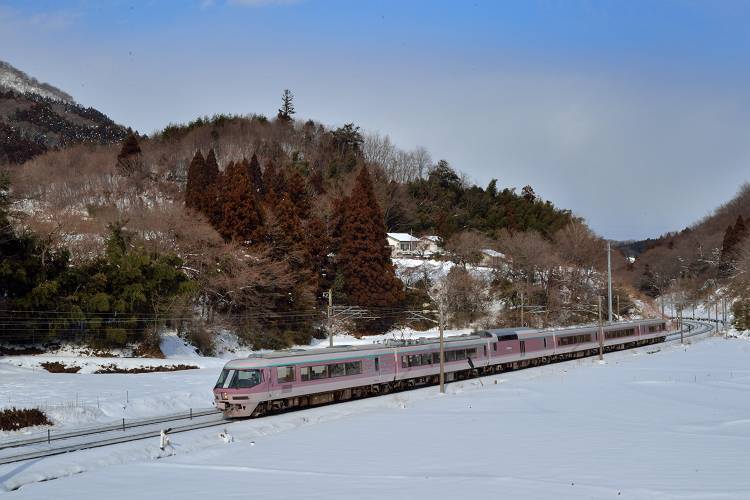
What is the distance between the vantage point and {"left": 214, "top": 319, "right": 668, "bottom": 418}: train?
89.9ft

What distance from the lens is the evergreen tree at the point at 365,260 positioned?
7025cm

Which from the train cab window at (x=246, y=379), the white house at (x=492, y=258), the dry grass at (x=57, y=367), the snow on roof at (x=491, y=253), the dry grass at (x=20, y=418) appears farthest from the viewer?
the snow on roof at (x=491, y=253)

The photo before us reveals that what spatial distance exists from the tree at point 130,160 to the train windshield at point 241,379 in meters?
82.5

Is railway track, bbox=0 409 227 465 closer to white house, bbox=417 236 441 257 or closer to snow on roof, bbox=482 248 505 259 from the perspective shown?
snow on roof, bbox=482 248 505 259

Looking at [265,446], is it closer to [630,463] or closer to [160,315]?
[630,463]

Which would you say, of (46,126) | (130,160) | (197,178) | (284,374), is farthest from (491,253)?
(46,126)

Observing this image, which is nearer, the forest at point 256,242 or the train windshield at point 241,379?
the train windshield at point 241,379

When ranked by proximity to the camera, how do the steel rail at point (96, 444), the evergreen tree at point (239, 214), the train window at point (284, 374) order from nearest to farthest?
the steel rail at point (96, 444) → the train window at point (284, 374) → the evergreen tree at point (239, 214)

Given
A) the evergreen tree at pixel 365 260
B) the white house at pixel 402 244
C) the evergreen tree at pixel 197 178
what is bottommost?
the evergreen tree at pixel 365 260

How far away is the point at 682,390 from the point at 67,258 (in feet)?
118

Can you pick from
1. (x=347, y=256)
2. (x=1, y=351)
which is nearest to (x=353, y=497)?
(x=1, y=351)

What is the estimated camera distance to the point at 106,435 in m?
23.9

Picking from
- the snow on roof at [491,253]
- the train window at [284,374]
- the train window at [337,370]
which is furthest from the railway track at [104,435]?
the snow on roof at [491,253]

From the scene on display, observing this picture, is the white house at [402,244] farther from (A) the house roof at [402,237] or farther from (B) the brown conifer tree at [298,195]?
(B) the brown conifer tree at [298,195]
